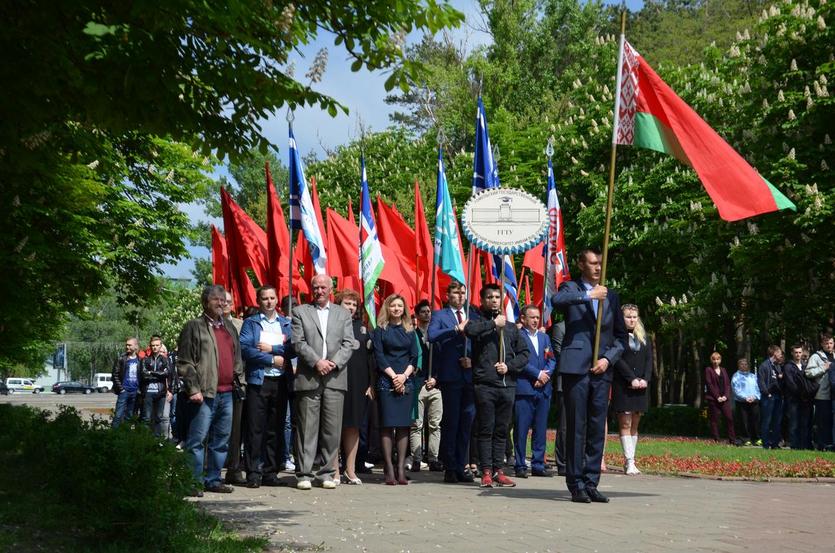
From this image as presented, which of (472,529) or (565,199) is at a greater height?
(565,199)

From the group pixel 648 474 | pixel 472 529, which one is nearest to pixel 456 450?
pixel 648 474

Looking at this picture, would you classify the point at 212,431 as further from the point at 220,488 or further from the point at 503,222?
the point at 503,222

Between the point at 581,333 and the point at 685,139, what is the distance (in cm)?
197

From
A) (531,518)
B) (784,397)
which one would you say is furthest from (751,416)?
(531,518)

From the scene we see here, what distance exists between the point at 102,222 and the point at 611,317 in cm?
1800

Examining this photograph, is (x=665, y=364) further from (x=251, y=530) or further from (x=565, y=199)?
(x=251, y=530)

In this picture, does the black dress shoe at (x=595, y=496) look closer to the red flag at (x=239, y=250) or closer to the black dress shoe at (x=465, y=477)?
the black dress shoe at (x=465, y=477)

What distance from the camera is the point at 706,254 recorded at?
1215 inches

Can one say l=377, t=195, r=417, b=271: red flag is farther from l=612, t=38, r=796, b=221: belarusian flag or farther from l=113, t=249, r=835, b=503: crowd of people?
l=612, t=38, r=796, b=221: belarusian flag

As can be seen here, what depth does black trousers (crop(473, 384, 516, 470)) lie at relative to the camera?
500 inches

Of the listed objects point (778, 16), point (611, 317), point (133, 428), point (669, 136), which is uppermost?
point (778, 16)

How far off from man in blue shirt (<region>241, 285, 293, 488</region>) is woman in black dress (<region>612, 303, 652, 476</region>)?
4455 millimetres

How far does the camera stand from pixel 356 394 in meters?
13.1

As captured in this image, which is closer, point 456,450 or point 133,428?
point 133,428
